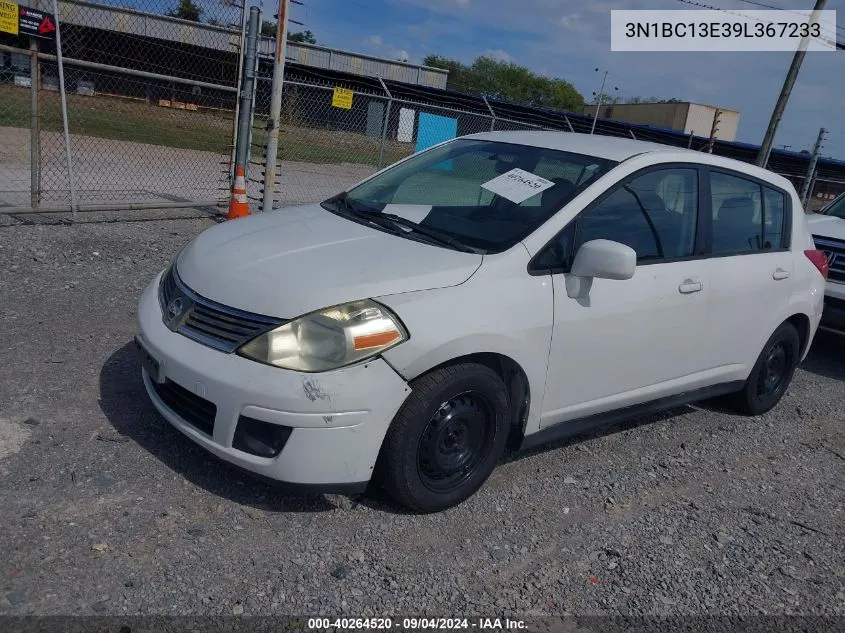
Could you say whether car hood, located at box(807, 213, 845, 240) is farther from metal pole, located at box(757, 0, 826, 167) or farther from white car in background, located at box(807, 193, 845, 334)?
metal pole, located at box(757, 0, 826, 167)

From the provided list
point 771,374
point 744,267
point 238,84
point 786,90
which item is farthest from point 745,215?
point 786,90

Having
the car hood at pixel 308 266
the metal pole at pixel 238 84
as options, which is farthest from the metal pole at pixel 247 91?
the car hood at pixel 308 266

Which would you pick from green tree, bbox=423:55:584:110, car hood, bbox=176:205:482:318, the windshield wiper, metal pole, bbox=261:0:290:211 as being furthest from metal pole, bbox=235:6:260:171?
green tree, bbox=423:55:584:110

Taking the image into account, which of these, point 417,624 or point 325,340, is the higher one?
point 325,340

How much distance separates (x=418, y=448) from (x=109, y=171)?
11.1m

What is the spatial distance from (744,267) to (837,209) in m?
4.45

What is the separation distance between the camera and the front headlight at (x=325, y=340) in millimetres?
2967

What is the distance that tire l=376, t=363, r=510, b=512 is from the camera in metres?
3.11

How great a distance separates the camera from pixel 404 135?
1734 centimetres

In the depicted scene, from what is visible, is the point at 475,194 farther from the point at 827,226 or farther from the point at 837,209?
the point at 837,209

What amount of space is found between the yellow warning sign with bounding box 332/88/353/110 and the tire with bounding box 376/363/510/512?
7363mm

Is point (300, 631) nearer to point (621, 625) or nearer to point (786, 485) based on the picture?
point (621, 625)

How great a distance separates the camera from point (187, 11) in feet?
29.6

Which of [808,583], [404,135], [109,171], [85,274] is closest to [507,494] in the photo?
[808,583]
